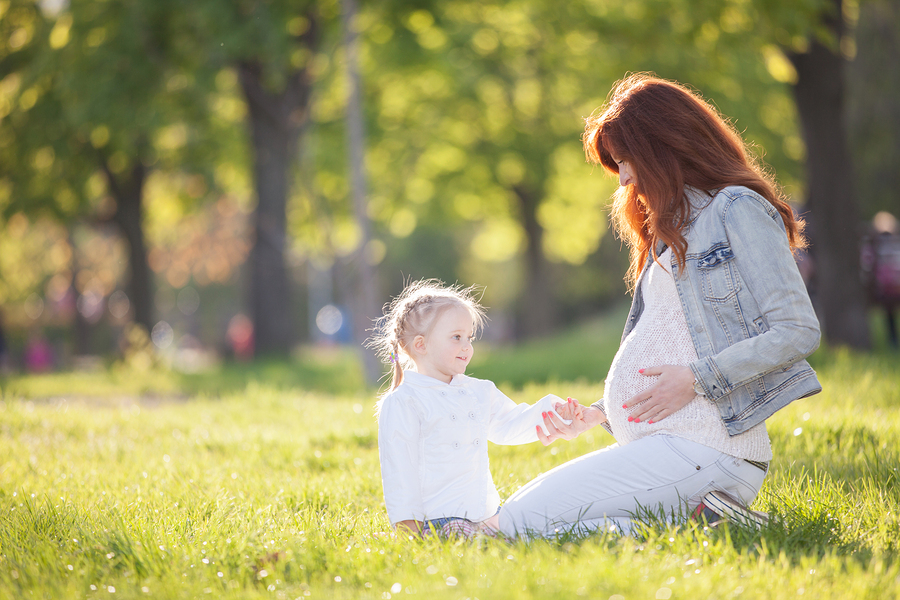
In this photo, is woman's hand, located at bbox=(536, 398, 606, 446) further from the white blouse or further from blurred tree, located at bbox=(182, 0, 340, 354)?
blurred tree, located at bbox=(182, 0, 340, 354)

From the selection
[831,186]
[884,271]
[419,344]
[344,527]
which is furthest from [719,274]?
[884,271]

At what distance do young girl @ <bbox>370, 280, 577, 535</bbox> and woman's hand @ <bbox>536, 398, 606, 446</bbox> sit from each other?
0.02 metres

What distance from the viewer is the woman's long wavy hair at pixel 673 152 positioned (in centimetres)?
312

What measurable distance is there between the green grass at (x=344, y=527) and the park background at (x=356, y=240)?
0.02m

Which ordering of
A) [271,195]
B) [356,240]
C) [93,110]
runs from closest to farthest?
[356,240] → [93,110] → [271,195]

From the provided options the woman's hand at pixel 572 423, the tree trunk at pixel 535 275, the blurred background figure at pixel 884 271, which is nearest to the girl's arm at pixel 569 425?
the woman's hand at pixel 572 423

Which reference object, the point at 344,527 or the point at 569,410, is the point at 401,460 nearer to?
the point at 344,527

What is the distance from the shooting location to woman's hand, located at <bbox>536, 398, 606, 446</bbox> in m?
3.35

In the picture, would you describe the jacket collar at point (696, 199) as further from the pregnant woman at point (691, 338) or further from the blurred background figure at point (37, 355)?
the blurred background figure at point (37, 355)

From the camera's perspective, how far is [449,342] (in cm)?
330

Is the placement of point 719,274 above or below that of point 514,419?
above

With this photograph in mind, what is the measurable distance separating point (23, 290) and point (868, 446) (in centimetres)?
4308

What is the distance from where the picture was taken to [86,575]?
2.85 meters

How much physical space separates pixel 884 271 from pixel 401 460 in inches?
472
